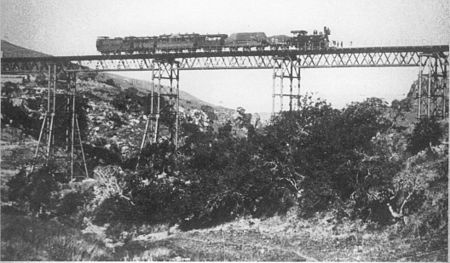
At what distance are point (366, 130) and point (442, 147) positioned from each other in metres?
2.76

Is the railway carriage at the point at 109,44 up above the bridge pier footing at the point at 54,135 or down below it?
above

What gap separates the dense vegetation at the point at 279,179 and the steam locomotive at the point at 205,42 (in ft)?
13.9

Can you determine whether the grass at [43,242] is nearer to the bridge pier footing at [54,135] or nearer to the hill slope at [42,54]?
the bridge pier footing at [54,135]

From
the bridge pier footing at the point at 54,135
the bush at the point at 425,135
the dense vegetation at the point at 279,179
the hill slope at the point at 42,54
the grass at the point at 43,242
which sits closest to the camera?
the grass at the point at 43,242

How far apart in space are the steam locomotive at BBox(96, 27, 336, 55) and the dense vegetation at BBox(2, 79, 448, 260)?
4.25 m

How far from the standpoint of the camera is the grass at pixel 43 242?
13586mm

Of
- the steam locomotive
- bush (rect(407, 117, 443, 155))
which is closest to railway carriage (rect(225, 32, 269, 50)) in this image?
the steam locomotive

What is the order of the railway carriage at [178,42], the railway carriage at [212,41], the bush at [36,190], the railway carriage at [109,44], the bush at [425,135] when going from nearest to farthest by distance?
the bush at [425,135]
the bush at [36,190]
the railway carriage at [212,41]
the railway carriage at [178,42]
the railway carriage at [109,44]

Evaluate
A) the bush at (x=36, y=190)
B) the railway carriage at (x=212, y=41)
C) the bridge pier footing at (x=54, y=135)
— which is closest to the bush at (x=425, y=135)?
the railway carriage at (x=212, y=41)

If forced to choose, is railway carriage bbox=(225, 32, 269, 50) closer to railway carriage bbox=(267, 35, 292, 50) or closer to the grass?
railway carriage bbox=(267, 35, 292, 50)

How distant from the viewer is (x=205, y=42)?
975 inches

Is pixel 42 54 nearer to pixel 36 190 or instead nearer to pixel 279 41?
pixel 279 41

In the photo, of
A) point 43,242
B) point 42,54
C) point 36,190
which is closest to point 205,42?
point 36,190

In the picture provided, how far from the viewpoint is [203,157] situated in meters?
19.7
